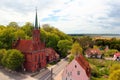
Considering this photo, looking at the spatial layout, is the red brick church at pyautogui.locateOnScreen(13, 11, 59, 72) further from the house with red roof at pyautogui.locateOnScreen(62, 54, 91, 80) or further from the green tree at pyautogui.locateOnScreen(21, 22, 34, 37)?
the green tree at pyautogui.locateOnScreen(21, 22, 34, 37)

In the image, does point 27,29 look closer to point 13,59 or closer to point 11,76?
point 13,59

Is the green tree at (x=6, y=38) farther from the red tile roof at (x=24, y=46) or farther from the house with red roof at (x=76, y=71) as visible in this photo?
the house with red roof at (x=76, y=71)

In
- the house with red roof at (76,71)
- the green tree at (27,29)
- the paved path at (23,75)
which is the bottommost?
the paved path at (23,75)

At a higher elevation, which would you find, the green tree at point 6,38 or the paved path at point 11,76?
the green tree at point 6,38

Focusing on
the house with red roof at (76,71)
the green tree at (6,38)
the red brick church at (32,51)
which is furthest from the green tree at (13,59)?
the house with red roof at (76,71)

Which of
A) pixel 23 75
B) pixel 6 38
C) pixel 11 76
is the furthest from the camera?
pixel 6 38

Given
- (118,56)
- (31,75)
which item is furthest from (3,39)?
(118,56)

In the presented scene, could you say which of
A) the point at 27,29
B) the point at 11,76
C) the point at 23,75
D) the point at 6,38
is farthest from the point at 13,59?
the point at 27,29

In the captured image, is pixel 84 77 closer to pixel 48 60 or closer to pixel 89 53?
pixel 48 60
